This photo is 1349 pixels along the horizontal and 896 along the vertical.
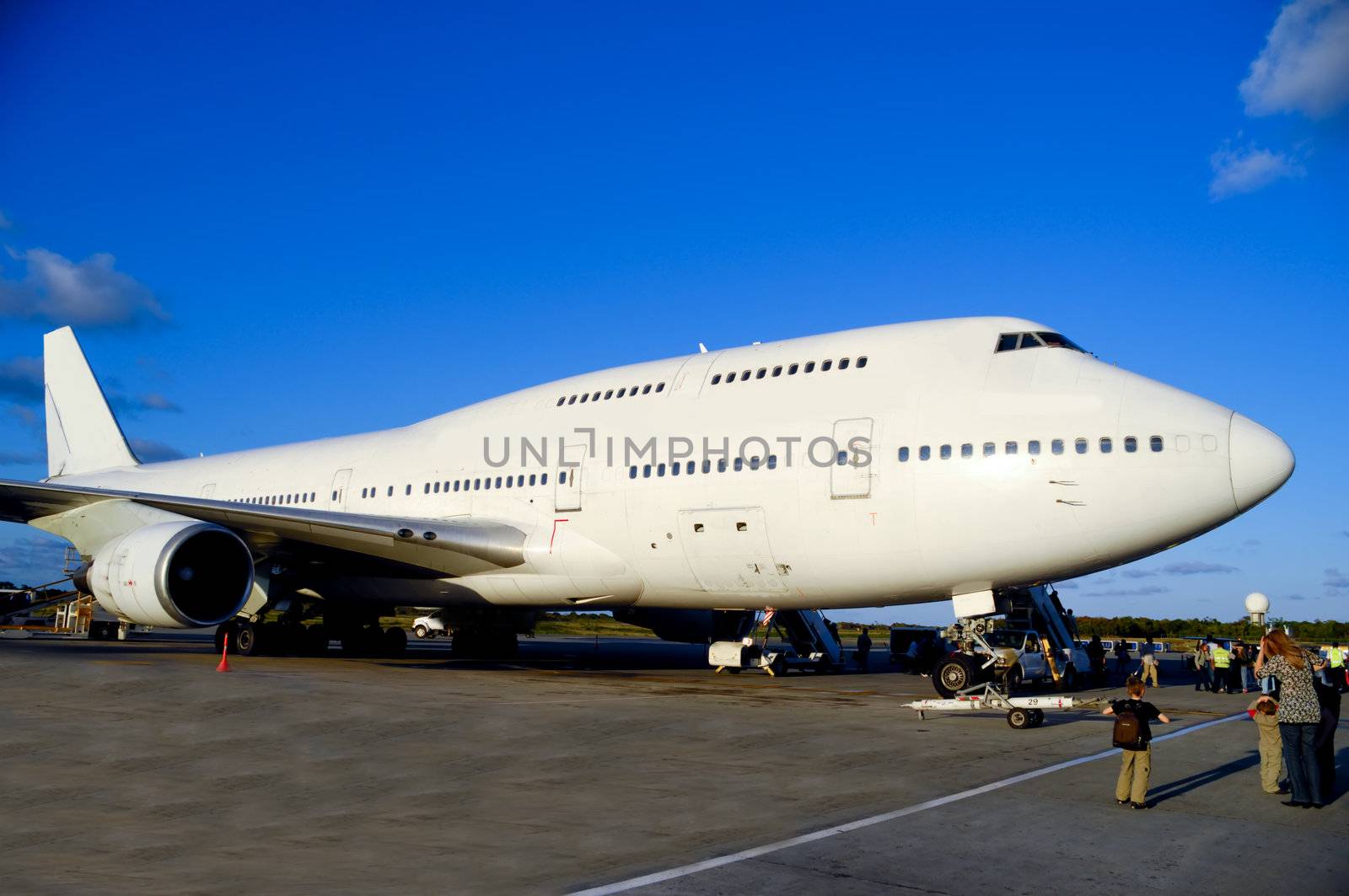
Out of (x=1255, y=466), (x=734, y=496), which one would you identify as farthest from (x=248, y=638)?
(x=1255, y=466)

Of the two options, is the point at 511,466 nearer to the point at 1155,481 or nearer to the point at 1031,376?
the point at 1031,376

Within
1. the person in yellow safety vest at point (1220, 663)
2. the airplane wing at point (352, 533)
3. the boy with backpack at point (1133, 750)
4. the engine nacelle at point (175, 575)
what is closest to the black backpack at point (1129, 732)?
the boy with backpack at point (1133, 750)

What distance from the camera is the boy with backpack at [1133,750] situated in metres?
7.21

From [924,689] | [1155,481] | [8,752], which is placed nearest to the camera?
[8,752]

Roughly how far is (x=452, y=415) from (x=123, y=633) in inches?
657

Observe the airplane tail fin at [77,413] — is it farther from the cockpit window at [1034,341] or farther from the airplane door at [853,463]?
the cockpit window at [1034,341]

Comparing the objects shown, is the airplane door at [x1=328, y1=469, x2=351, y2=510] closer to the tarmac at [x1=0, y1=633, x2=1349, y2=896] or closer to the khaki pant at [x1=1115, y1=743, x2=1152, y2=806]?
the tarmac at [x1=0, y1=633, x2=1349, y2=896]

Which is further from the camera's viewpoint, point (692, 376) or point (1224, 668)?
point (1224, 668)

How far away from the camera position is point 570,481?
1788cm

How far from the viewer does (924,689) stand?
58.6 feet

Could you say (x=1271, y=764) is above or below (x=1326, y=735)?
below

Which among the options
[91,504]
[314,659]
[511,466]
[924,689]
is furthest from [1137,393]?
[91,504]

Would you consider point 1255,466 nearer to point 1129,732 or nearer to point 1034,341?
point 1034,341

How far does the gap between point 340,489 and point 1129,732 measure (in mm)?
18787
